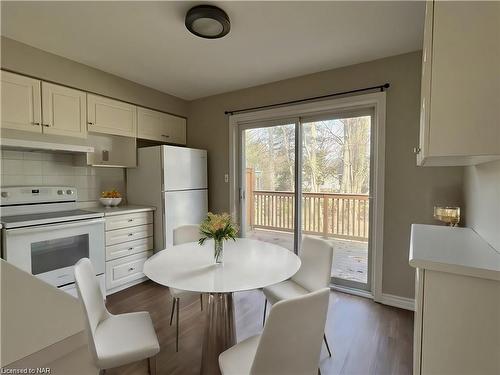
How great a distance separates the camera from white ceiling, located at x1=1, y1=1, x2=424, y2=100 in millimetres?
1761

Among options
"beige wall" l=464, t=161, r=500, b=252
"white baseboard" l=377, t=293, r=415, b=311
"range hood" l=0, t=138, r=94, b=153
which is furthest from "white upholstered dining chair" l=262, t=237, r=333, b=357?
"range hood" l=0, t=138, r=94, b=153

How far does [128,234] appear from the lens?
2859 millimetres

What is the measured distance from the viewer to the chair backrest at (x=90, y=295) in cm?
119

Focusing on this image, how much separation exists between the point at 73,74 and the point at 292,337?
10.0 feet

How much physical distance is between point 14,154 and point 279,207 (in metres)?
2.85

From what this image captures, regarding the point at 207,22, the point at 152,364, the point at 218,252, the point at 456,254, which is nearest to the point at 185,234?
the point at 218,252

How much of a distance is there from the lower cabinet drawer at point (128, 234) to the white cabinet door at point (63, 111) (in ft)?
3.59

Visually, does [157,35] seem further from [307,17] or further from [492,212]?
[492,212]

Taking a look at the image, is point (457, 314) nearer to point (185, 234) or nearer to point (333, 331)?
point (333, 331)

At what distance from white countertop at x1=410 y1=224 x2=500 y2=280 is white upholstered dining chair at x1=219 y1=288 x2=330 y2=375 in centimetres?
40

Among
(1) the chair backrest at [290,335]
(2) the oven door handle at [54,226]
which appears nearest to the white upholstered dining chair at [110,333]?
(1) the chair backrest at [290,335]

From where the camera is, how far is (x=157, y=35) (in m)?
2.07

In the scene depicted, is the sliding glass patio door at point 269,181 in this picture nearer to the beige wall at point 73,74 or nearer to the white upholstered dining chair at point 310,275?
the white upholstered dining chair at point 310,275

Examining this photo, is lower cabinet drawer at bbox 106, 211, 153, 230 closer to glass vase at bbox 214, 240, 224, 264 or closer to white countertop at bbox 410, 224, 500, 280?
glass vase at bbox 214, 240, 224, 264
